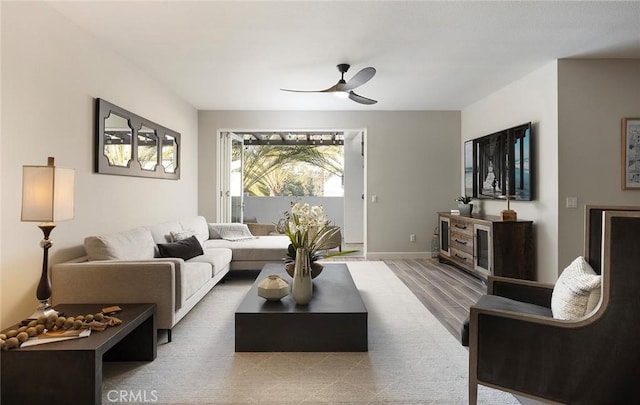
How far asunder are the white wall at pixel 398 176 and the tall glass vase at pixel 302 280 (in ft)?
11.6

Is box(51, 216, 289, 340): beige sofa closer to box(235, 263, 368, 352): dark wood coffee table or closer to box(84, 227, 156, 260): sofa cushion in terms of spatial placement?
box(84, 227, 156, 260): sofa cushion

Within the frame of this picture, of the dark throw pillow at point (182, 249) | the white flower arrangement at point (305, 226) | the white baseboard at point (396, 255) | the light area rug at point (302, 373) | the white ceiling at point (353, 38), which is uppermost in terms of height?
the white ceiling at point (353, 38)

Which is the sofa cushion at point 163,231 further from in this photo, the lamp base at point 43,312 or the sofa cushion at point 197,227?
the lamp base at point 43,312

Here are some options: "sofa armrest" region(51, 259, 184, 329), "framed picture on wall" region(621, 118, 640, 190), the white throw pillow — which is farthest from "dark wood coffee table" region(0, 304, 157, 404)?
"framed picture on wall" region(621, 118, 640, 190)

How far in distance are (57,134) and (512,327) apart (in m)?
3.35

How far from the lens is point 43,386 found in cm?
163

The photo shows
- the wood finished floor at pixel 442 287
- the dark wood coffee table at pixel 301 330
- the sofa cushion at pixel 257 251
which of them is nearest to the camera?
the dark wood coffee table at pixel 301 330

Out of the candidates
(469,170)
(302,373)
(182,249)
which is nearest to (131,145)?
(182,249)

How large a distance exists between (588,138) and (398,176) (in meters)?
2.75

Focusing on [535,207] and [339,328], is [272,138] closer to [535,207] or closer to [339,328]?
[535,207]

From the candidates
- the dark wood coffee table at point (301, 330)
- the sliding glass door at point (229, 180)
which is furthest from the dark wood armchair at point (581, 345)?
the sliding glass door at point (229, 180)

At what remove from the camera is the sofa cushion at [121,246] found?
2.67 metres

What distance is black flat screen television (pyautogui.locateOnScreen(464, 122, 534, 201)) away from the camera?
3.98m

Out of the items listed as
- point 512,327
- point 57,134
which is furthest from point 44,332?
point 512,327
